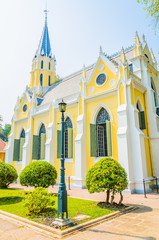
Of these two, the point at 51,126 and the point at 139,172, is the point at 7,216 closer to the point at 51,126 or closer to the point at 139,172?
the point at 139,172

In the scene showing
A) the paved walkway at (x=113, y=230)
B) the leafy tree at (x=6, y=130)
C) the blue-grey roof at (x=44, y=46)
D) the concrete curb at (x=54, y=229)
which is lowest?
the paved walkway at (x=113, y=230)

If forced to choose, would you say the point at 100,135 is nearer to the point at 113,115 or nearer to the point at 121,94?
the point at 113,115

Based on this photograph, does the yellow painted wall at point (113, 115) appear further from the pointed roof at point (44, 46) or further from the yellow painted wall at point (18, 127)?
the pointed roof at point (44, 46)

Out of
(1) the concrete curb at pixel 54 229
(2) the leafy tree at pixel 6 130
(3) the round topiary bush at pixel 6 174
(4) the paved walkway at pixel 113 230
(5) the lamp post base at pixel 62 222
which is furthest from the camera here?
(2) the leafy tree at pixel 6 130

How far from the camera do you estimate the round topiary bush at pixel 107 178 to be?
739 cm

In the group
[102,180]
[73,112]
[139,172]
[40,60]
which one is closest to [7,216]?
[102,180]

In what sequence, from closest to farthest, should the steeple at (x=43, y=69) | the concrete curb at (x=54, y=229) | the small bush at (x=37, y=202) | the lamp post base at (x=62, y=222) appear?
1. the concrete curb at (x=54, y=229)
2. the lamp post base at (x=62, y=222)
3. the small bush at (x=37, y=202)
4. the steeple at (x=43, y=69)

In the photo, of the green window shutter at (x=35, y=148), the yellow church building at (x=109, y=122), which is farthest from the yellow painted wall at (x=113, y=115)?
the green window shutter at (x=35, y=148)

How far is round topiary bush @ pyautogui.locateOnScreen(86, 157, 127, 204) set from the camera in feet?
24.2

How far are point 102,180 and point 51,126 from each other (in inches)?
455

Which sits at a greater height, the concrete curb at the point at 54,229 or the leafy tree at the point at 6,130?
the leafy tree at the point at 6,130

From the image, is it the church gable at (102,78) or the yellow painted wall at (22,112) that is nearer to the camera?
the church gable at (102,78)

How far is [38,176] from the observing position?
1047cm

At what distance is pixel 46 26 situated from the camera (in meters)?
35.1
